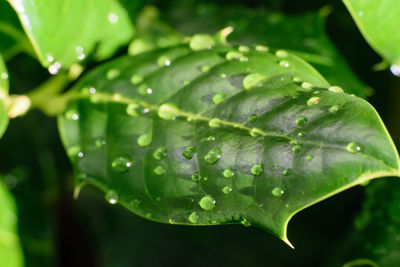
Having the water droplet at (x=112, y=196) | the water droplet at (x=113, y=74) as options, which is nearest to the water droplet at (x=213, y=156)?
the water droplet at (x=112, y=196)

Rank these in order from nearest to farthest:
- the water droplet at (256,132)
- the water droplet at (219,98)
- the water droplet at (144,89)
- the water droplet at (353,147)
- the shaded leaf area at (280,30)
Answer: the water droplet at (353,147) < the water droplet at (256,132) < the water droplet at (219,98) < the water droplet at (144,89) < the shaded leaf area at (280,30)

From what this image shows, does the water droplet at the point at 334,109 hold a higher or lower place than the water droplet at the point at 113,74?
higher

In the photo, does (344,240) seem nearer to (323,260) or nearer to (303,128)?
(323,260)

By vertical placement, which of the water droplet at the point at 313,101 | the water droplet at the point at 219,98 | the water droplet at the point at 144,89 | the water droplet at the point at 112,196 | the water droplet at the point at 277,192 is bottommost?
the water droplet at the point at 112,196

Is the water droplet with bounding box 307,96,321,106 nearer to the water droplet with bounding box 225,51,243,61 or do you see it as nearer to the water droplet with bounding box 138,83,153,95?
the water droplet with bounding box 225,51,243,61

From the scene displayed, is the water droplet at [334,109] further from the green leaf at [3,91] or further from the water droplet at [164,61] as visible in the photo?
the green leaf at [3,91]

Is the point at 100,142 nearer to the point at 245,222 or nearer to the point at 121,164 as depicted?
the point at 121,164

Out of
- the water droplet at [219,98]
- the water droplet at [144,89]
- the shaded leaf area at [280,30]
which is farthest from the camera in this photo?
the shaded leaf area at [280,30]

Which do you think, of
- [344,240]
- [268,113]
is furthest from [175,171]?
[344,240]
